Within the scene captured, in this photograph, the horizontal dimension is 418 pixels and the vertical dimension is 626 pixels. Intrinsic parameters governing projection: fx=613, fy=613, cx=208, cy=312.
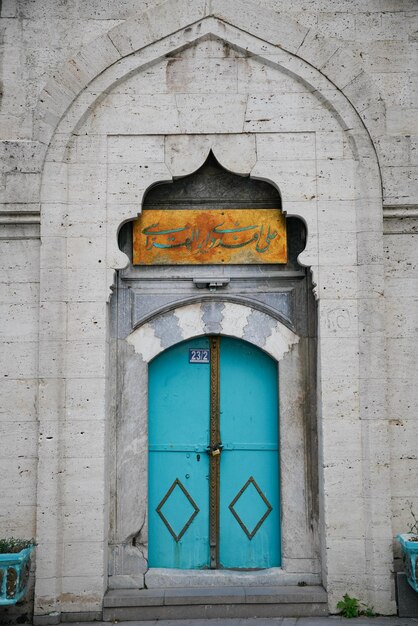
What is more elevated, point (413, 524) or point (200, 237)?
point (200, 237)

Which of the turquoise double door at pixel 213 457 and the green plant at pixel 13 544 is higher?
the turquoise double door at pixel 213 457

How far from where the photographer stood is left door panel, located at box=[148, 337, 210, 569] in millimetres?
4707

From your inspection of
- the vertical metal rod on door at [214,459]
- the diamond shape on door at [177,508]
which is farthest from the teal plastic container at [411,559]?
the diamond shape on door at [177,508]

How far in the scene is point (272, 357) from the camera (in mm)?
4766

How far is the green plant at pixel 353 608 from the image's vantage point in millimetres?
4270

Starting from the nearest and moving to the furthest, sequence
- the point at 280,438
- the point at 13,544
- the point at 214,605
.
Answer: the point at 13,544
the point at 214,605
the point at 280,438

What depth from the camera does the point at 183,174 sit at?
15.2ft

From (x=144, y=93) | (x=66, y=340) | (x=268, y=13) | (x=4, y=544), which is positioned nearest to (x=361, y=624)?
(x=4, y=544)

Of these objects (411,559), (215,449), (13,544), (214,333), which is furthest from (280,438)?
(13,544)

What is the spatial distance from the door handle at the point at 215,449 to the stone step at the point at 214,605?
0.99 meters

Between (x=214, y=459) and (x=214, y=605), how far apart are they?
40.2 inches

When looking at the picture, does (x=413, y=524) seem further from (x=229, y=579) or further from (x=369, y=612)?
(x=229, y=579)

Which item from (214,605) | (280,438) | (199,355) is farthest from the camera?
(199,355)

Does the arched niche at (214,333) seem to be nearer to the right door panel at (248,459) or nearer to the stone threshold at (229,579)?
the stone threshold at (229,579)
